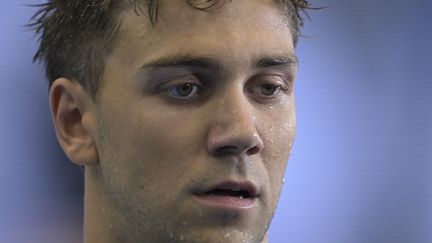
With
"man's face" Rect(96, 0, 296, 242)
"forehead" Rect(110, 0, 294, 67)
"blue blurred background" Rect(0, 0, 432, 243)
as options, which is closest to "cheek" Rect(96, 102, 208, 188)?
"man's face" Rect(96, 0, 296, 242)

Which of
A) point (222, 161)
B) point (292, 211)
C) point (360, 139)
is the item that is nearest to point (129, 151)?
point (222, 161)

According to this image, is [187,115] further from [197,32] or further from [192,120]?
[197,32]

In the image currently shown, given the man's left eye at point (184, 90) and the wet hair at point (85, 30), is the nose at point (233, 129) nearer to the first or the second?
the man's left eye at point (184, 90)

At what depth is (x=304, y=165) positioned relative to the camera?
6.67ft

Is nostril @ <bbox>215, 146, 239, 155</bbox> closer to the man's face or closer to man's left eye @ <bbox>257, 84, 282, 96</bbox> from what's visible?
the man's face

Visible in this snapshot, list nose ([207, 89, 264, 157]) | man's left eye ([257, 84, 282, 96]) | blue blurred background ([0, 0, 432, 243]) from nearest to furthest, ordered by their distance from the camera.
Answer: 1. nose ([207, 89, 264, 157])
2. man's left eye ([257, 84, 282, 96])
3. blue blurred background ([0, 0, 432, 243])

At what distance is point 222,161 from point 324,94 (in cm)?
101

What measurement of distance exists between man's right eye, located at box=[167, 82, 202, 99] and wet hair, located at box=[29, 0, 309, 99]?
116mm

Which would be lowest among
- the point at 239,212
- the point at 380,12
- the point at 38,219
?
the point at 239,212

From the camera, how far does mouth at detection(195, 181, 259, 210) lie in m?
1.12

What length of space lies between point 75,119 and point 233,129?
350mm

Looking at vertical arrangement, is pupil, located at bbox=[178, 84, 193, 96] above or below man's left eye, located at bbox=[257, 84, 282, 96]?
below

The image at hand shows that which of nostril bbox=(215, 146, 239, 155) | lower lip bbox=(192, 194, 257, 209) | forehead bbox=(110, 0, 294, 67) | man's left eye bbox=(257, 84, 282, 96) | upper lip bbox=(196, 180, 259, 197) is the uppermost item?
forehead bbox=(110, 0, 294, 67)

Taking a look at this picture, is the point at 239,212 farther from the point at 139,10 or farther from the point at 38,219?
the point at 38,219
